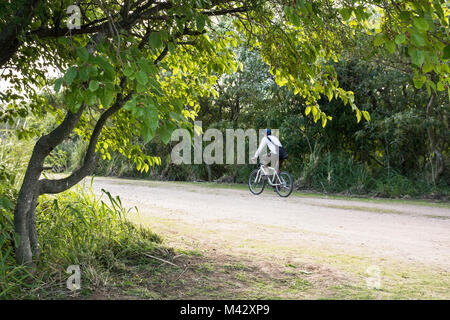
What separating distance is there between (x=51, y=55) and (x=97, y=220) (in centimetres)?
181

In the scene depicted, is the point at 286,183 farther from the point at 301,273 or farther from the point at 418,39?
the point at 418,39

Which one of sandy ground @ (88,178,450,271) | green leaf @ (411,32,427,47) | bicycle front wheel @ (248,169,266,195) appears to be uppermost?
green leaf @ (411,32,427,47)

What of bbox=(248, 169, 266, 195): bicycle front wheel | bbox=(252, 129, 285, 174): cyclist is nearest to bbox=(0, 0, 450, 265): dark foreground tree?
bbox=(252, 129, 285, 174): cyclist

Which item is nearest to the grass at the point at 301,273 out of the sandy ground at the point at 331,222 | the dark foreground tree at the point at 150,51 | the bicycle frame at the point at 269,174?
the sandy ground at the point at 331,222

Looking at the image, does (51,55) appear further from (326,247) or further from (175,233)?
(326,247)

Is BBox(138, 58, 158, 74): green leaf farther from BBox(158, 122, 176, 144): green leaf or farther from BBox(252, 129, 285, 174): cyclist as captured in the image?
BBox(252, 129, 285, 174): cyclist

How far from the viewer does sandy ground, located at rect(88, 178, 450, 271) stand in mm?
5645

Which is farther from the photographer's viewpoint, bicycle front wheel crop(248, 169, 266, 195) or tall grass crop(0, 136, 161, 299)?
bicycle front wheel crop(248, 169, 266, 195)

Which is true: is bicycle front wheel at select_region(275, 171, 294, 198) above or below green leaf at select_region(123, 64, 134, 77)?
below

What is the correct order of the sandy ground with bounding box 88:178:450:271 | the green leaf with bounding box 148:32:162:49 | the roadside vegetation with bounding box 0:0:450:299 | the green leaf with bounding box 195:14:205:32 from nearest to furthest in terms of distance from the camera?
the roadside vegetation with bounding box 0:0:450:299 < the green leaf with bounding box 148:32:162:49 < the green leaf with bounding box 195:14:205:32 < the sandy ground with bounding box 88:178:450:271

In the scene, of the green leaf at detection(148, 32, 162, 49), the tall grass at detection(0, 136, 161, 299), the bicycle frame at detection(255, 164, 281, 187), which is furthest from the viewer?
the bicycle frame at detection(255, 164, 281, 187)

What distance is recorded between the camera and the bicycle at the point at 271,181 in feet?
42.3

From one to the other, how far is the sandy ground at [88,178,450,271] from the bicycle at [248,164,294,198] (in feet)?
6.13

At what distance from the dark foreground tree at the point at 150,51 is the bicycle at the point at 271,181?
291 inches
